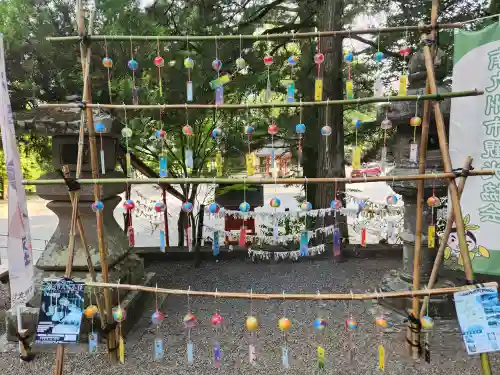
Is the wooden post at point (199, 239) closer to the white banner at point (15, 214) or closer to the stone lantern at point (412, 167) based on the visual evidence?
the stone lantern at point (412, 167)

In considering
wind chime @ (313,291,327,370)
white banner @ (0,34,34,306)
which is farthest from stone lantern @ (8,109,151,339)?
wind chime @ (313,291,327,370)

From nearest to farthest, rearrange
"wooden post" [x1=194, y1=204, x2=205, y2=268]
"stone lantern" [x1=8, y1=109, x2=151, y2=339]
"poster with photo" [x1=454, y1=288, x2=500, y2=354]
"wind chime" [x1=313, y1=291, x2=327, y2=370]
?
1. "poster with photo" [x1=454, y1=288, x2=500, y2=354]
2. "wind chime" [x1=313, y1=291, x2=327, y2=370]
3. "stone lantern" [x1=8, y1=109, x2=151, y2=339]
4. "wooden post" [x1=194, y1=204, x2=205, y2=268]

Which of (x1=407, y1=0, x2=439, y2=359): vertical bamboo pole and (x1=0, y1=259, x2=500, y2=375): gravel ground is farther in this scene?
(x1=0, y1=259, x2=500, y2=375): gravel ground

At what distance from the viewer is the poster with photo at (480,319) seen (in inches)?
87.0

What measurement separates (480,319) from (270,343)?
204cm

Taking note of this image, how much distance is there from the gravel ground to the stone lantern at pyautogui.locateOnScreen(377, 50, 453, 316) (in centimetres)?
35

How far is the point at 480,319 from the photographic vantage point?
7.30 ft

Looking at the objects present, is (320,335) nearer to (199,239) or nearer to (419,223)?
(419,223)

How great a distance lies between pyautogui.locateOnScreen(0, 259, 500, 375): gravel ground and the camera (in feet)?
10.7

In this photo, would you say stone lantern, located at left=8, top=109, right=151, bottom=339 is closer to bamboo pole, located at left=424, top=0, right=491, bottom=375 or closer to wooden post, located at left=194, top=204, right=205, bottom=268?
wooden post, located at left=194, top=204, right=205, bottom=268

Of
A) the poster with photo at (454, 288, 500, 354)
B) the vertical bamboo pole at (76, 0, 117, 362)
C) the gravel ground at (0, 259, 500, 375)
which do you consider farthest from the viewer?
the gravel ground at (0, 259, 500, 375)

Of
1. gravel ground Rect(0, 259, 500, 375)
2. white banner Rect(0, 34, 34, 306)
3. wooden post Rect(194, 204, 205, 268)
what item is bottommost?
gravel ground Rect(0, 259, 500, 375)

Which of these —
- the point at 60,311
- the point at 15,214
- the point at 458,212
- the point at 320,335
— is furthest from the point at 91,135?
the point at 320,335

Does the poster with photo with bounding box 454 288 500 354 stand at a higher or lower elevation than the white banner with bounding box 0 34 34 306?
lower
